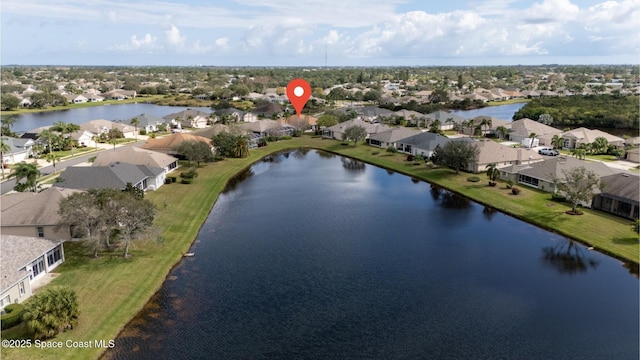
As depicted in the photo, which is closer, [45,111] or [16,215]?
[16,215]

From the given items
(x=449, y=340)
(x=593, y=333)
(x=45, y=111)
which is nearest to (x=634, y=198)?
(x=593, y=333)

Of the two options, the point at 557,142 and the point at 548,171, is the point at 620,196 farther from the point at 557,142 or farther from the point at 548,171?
the point at 557,142

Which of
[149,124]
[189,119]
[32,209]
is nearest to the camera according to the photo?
[32,209]

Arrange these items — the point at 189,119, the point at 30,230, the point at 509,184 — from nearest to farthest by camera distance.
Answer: the point at 30,230, the point at 509,184, the point at 189,119

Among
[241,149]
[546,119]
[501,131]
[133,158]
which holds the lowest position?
[241,149]

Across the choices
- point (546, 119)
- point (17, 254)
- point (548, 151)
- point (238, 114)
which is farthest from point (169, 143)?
point (546, 119)

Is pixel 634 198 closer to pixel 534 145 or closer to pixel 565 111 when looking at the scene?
pixel 534 145

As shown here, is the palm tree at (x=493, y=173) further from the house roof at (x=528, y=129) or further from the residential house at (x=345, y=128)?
the residential house at (x=345, y=128)
